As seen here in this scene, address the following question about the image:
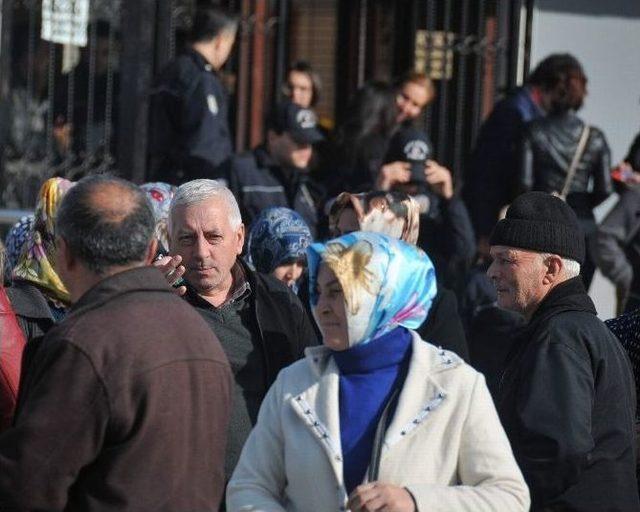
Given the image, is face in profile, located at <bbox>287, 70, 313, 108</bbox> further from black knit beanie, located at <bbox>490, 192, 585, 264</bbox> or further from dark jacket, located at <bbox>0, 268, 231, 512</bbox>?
dark jacket, located at <bbox>0, 268, 231, 512</bbox>

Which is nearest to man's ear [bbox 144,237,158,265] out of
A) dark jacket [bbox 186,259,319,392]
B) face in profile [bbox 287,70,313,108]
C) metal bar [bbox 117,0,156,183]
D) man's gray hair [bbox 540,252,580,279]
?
dark jacket [bbox 186,259,319,392]

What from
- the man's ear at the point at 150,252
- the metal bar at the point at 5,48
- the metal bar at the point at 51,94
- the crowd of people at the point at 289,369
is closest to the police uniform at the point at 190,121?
the metal bar at the point at 51,94

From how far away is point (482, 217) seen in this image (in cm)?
861

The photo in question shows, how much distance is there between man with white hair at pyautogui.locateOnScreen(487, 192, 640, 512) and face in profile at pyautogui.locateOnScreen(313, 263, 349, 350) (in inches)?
28.8

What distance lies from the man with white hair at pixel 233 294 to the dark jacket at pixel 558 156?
145 inches

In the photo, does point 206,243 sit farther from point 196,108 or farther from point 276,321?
point 196,108

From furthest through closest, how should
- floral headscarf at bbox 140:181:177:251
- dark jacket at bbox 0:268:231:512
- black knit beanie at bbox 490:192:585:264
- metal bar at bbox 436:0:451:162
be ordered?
metal bar at bbox 436:0:451:162, floral headscarf at bbox 140:181:177:251, black knit beanie at bbox 490:192:585:264, dark jacket at bbox 0:268:231:512

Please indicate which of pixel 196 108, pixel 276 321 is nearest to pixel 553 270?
pixel 276 321

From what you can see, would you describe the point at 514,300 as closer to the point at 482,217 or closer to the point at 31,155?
the point at 482,217

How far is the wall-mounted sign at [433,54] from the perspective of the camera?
392 inches

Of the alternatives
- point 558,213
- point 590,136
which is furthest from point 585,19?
point 558,213

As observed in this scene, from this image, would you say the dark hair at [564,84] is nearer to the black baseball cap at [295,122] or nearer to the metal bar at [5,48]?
the black baseball cap at [295,122]

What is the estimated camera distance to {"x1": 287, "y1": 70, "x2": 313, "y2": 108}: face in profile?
921cm

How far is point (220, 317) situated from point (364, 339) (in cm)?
122
